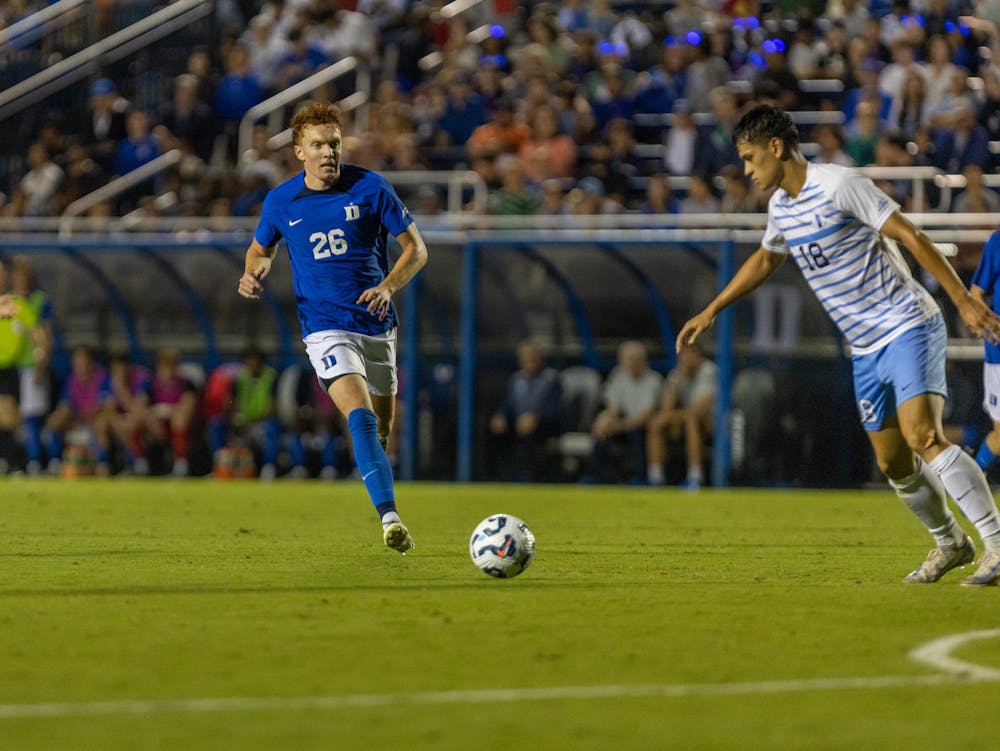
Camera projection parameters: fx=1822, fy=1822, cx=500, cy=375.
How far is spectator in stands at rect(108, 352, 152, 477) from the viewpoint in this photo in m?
20.5

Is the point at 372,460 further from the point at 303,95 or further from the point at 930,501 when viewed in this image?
the point at 303,95

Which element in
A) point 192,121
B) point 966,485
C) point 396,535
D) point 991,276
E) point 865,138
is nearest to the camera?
point 966,485

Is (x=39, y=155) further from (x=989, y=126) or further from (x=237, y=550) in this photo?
(x=237, y=550)

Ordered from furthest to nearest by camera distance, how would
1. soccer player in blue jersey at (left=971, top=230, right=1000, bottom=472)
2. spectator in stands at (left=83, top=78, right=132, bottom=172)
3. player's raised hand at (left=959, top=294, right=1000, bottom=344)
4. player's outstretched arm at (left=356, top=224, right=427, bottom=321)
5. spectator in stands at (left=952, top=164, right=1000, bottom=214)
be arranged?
1. spectator in stands at (left=83, top=78, right=132, bottom=172)
2. spectator in stands at (left=952, top=164, right=1000, bottom=214)
3. soccer player in blue jersey at (left=971, top=230, right=1000, bottom=472)
4. player's outstretched arm at (left=356, top=224, right=427, bottom=321)
5. player's raised hand at (left=959, top=294, right=1000, bottom=344)

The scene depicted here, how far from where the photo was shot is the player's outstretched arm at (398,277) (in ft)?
31.5

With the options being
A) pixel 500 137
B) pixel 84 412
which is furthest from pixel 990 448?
pixel 84 412

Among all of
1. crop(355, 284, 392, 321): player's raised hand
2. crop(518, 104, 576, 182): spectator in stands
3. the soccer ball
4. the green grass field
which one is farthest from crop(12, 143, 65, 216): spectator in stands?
the soccer ball

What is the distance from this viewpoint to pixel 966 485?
8094 mm

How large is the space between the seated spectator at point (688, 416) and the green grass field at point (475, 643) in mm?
6394

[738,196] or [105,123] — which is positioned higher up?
[105,123]

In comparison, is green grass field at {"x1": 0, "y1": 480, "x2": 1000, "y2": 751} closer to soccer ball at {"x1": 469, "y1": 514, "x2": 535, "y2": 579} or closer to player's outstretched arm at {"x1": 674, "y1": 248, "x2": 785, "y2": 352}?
soccer ball at {"x1": 469, "y1": 514, "x2": 535, "y2": 579}

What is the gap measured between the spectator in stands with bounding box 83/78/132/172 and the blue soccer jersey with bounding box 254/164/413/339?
13954 mm

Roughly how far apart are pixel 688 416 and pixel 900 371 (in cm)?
1020

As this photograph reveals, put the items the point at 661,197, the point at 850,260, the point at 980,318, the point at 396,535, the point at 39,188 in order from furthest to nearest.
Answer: the point at 39,188, the point at 661,197, the point at 396,535, the point at 850,260, the point at 980,318
